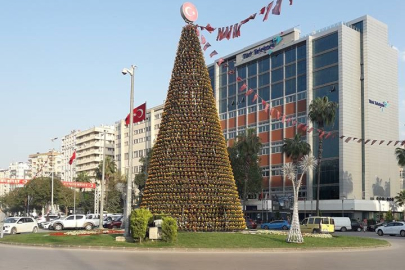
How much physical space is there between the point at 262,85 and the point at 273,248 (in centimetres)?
6983

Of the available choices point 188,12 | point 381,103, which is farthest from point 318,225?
point 381,103

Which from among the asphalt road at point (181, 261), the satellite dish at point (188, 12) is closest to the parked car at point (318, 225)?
the satellite dish at point (188, 12)

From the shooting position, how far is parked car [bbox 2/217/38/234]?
1476 inches

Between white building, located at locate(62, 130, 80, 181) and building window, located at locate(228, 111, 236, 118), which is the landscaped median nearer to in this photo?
building window, located at locate(228, 111, 236, 118)

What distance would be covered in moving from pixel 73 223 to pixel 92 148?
10920 centimetres

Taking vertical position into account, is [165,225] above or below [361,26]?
below

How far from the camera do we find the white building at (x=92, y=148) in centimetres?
15025

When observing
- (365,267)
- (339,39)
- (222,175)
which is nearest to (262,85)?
(339,39)

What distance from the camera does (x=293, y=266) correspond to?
16594 mm

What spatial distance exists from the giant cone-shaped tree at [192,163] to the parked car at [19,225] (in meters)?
13.8

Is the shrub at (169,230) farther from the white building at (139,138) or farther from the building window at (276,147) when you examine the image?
the white building at (139,138)

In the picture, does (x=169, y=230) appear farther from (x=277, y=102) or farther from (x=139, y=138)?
(x=139, y=138)

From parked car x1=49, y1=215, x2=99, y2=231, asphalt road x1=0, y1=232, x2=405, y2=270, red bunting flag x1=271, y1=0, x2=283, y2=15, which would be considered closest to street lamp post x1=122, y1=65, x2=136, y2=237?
asphalt road x1=0, y1=232, x2=405, y2=270

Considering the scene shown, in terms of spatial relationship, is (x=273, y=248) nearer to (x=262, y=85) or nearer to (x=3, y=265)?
(x=3, y=265)
